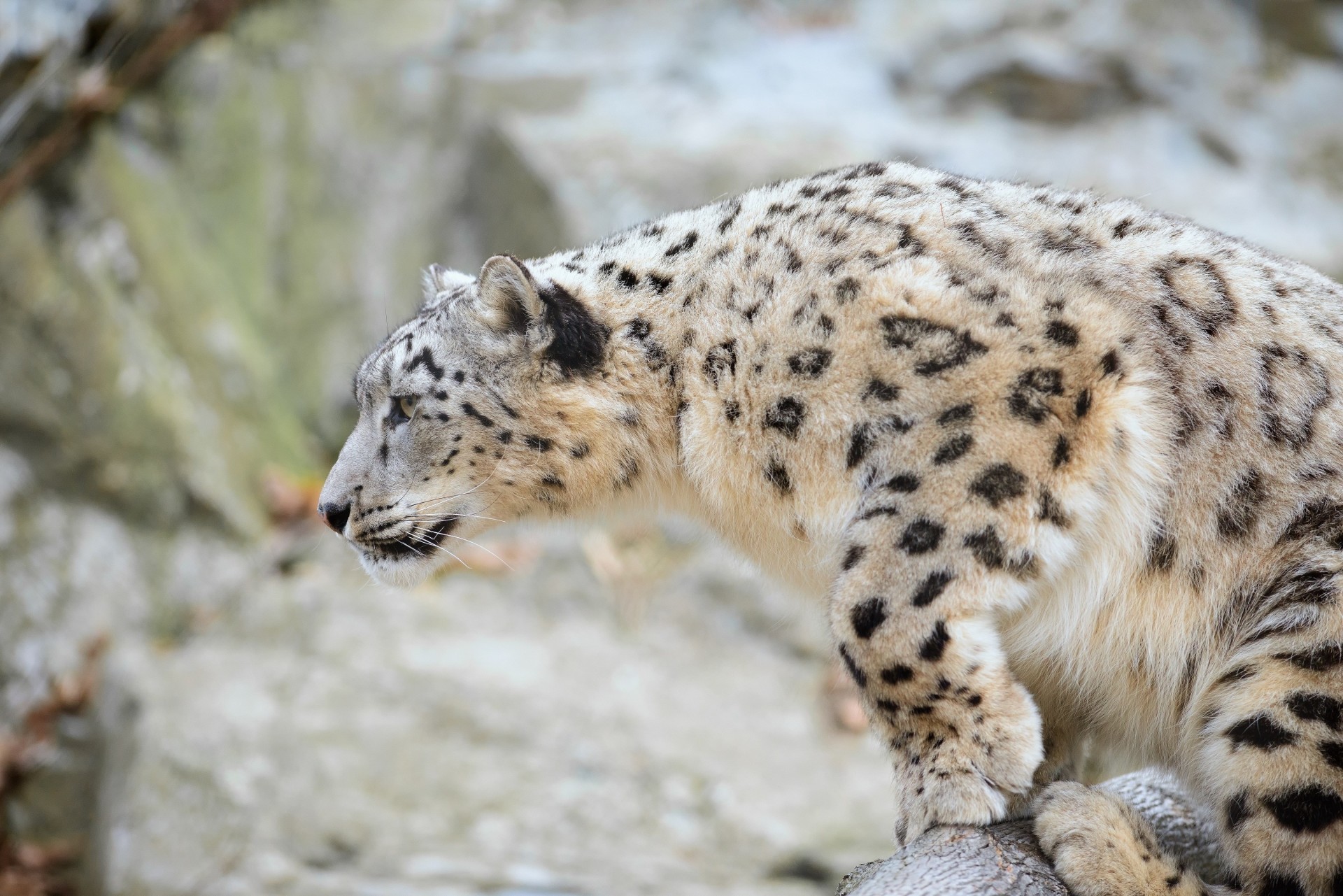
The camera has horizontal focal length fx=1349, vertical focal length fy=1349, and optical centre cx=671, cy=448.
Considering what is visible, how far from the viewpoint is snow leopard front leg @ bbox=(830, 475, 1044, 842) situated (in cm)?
363

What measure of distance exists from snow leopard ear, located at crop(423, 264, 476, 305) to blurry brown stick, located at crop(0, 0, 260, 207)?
545cm

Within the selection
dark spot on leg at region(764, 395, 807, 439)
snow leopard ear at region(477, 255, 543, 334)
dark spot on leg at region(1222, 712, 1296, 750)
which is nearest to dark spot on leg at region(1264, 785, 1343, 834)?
dark spot on leg at region(1222, 712, 1296, 750)

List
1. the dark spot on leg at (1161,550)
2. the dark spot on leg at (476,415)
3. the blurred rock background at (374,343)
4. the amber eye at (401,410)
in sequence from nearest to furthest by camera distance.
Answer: the dark spot on leg at (1161,550)
the dark spot on leg at (476,415)
the amber eye at (401,410)
the blurred rock background at (374,343)

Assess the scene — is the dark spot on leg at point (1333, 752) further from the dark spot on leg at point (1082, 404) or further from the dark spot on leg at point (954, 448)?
the dark spot on leg at point (954, 448)

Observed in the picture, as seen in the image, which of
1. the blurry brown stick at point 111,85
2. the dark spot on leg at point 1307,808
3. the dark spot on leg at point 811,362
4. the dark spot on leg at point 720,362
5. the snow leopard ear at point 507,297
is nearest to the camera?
the dark spot on leg at point 1307,808

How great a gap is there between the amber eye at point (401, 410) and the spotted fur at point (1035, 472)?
0.63 m

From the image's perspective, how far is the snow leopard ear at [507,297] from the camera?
4.54 metres

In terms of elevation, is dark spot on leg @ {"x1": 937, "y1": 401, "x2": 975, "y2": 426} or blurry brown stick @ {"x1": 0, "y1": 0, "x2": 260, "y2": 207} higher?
blurry brown stick @ {"x1": 0, "y1": 0, "x2": 260, "y2": 207}

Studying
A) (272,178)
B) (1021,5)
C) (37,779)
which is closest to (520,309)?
(37,779)

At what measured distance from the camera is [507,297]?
183 inches

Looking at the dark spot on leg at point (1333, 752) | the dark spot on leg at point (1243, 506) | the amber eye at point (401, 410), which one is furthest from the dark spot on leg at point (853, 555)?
the amber eye at point (401, 410)

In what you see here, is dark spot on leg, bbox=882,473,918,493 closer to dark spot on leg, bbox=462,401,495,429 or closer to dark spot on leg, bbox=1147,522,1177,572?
dark spot on leg, bbox=1147,522,1177,572

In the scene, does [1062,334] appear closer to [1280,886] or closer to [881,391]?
[881,391]

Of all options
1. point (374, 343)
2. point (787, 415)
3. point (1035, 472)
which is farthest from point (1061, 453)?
point (374, 343)
